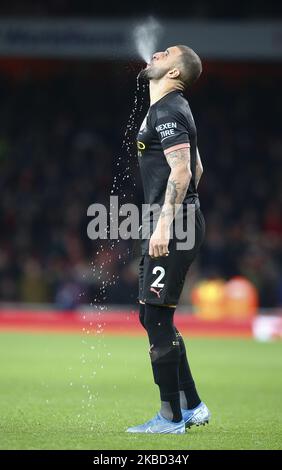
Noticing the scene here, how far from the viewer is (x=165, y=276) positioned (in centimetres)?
705

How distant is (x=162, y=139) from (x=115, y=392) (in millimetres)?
3661

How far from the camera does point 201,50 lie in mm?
23375

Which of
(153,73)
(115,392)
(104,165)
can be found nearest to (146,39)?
(153,73)

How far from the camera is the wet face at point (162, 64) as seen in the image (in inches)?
286

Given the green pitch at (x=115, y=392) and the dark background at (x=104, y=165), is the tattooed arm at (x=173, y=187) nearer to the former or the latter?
the green pitch at (x=115, y=392)

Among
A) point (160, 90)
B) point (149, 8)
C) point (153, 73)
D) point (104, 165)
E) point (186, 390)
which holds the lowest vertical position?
point (186, 390)

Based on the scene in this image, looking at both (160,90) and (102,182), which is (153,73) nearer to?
(160,90)

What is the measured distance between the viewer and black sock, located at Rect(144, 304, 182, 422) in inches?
279

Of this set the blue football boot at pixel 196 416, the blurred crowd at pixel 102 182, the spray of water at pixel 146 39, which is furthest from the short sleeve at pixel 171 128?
the blurred crowd at pixel 102 182

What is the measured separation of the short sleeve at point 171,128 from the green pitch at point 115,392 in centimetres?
188

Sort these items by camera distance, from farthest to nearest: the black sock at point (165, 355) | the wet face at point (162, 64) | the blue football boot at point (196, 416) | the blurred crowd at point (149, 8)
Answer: the blurred crowd at point (149, 8) < the blue football boot at point (196, 416) < the wet face at point (162, 64) < the black sock at point (165, 355)

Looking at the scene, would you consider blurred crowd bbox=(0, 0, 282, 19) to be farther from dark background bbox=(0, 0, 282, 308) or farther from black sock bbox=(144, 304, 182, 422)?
black sock bbox=(144, 304, 182, 422)

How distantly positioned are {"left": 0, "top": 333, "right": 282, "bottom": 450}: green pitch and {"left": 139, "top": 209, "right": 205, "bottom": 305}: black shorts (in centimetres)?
89

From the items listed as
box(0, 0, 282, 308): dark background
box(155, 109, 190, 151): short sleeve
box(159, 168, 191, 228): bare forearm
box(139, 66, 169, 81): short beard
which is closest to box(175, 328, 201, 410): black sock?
box(159, 168, 191, 228): bare forearm
